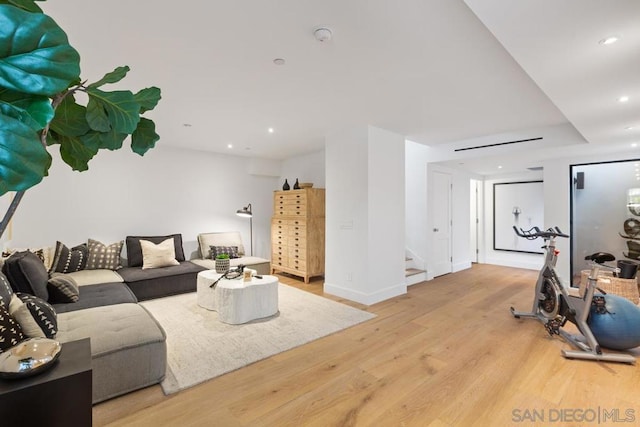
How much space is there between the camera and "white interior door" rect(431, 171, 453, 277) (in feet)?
18.4

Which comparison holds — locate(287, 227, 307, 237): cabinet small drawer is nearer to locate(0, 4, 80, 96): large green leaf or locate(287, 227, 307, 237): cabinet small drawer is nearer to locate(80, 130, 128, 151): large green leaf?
locate(80, 130, 128, 151): large green leaf

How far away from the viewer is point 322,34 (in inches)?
75.1

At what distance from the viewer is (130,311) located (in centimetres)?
254

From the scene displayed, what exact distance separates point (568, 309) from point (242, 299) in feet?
10.9

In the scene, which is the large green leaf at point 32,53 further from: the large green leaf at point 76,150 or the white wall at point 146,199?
the white wall at point 146,199

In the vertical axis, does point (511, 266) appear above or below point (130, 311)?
below

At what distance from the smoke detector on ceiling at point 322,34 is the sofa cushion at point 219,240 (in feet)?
14.1

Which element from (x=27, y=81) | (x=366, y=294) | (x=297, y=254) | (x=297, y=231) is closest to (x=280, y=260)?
(x=297, y=254)

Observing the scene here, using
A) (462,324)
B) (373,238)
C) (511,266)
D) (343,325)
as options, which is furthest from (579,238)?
(343,325)

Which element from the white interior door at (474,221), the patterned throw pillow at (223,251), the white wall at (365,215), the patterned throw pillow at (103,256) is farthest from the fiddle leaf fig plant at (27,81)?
the white interior door at (474,221)

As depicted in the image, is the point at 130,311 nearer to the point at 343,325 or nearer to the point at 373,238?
the point at 343,325

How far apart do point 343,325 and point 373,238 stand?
1285mm

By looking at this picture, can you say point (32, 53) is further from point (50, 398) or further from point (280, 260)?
point (280, 260)

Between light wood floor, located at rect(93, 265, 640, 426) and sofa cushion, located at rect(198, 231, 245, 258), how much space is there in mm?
3205
